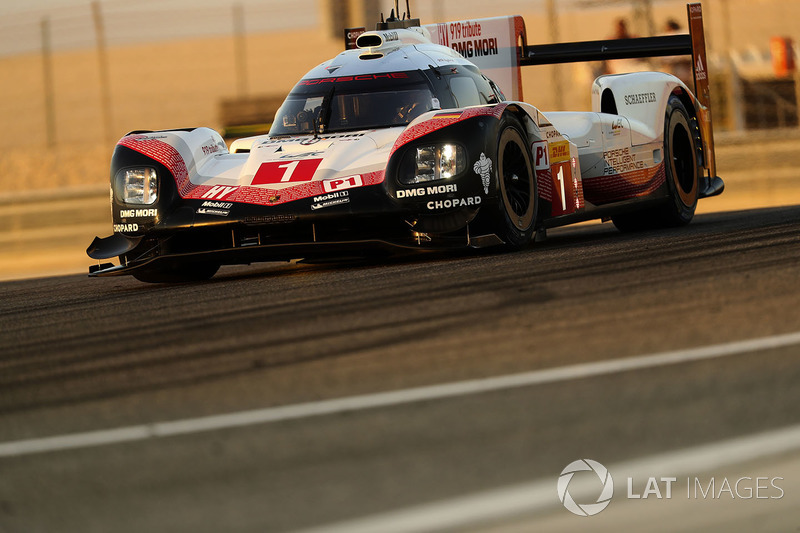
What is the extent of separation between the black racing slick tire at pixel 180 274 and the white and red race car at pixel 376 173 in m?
0.02

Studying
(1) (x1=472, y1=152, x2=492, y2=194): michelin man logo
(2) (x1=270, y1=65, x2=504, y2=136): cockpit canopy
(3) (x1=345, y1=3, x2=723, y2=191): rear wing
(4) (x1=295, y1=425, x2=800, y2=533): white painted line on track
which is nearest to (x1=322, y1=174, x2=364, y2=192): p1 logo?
(1) (x1=472, y1=152, x2=492, y2=194): michelin man logo

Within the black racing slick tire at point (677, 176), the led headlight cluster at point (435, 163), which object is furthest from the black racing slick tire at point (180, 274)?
the black racing slick tire at point (677, 176)

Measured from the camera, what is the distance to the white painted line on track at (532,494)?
2445 mm

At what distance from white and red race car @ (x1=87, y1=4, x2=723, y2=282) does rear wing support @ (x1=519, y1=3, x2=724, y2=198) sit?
1008mm

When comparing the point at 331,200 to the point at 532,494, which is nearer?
the point at 532,494

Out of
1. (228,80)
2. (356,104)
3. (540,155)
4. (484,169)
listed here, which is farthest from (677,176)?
(228,80)

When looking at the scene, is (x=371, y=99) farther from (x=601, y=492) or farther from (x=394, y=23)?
(x=601, y=492)

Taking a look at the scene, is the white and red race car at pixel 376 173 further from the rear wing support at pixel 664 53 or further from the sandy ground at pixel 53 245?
the sandy ground at pixel 53 245

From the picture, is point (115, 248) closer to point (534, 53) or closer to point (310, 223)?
point (310, 223)

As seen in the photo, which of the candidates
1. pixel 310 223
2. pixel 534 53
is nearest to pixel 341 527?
pixel 310 223

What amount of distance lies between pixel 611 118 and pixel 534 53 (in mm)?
1639

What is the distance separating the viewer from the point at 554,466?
2787 millimetres

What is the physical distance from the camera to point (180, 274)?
841cm

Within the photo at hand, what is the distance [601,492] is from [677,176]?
26.5 ft
